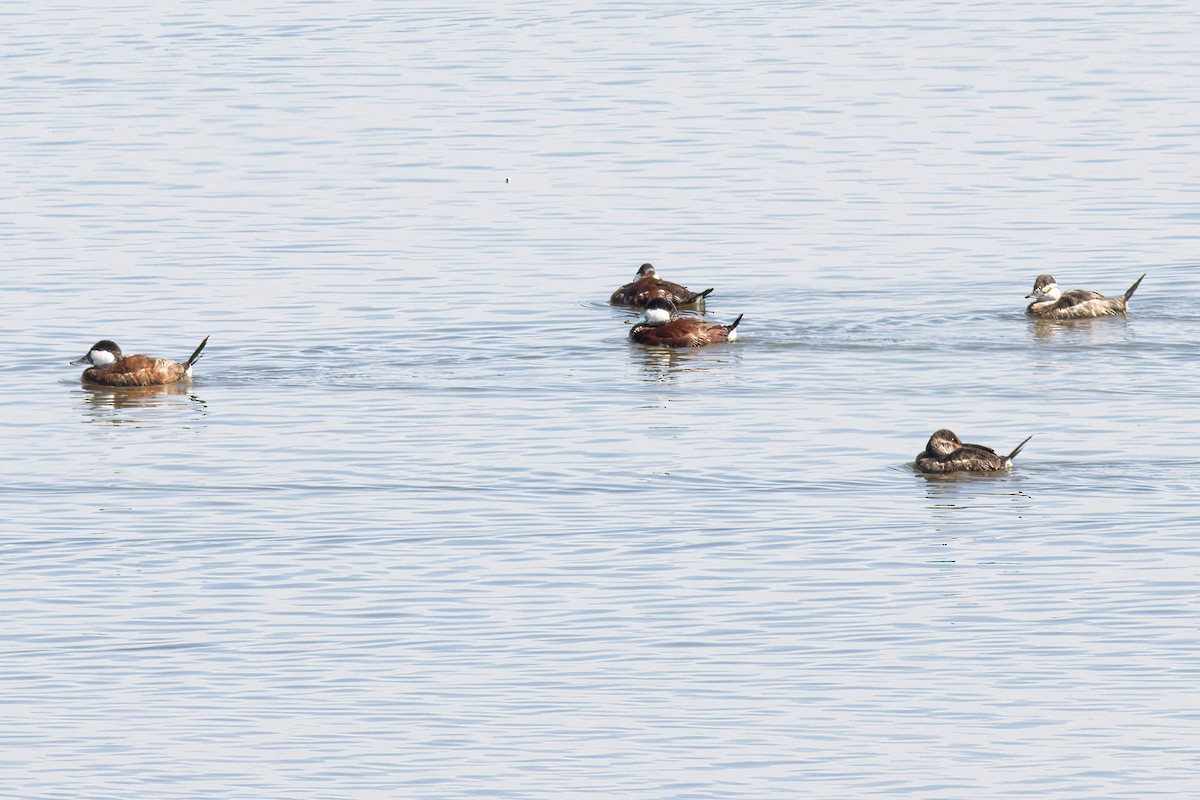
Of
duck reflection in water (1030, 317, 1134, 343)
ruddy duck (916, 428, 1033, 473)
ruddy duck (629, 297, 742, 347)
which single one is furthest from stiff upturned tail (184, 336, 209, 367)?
duck reflection in water (1030, 317, 1134, 343)

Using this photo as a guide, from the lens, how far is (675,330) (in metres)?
26.2

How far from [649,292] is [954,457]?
8.60 meters

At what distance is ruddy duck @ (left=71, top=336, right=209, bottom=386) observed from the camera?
2447cm

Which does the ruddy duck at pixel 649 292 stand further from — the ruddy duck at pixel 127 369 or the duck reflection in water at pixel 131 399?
the duck reflection in water at pixel 131 399

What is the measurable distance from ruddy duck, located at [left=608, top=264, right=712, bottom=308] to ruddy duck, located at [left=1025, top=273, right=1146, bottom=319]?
3638 millimetres

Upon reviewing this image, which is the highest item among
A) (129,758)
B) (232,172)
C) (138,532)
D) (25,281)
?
(232,172)

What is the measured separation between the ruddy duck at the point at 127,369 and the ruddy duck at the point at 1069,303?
334 inches

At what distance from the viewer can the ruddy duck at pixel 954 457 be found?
20.0m

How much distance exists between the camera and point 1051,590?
54.8 feet

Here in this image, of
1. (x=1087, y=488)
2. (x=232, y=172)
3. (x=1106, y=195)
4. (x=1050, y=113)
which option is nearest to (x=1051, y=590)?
(x=1087, y=488)

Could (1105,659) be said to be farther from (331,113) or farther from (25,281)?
(331,113)

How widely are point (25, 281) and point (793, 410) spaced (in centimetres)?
1111

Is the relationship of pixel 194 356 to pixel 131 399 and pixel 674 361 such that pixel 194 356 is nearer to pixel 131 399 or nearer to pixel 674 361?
pixel 131 399

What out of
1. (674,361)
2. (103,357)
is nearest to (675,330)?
(674,361)
